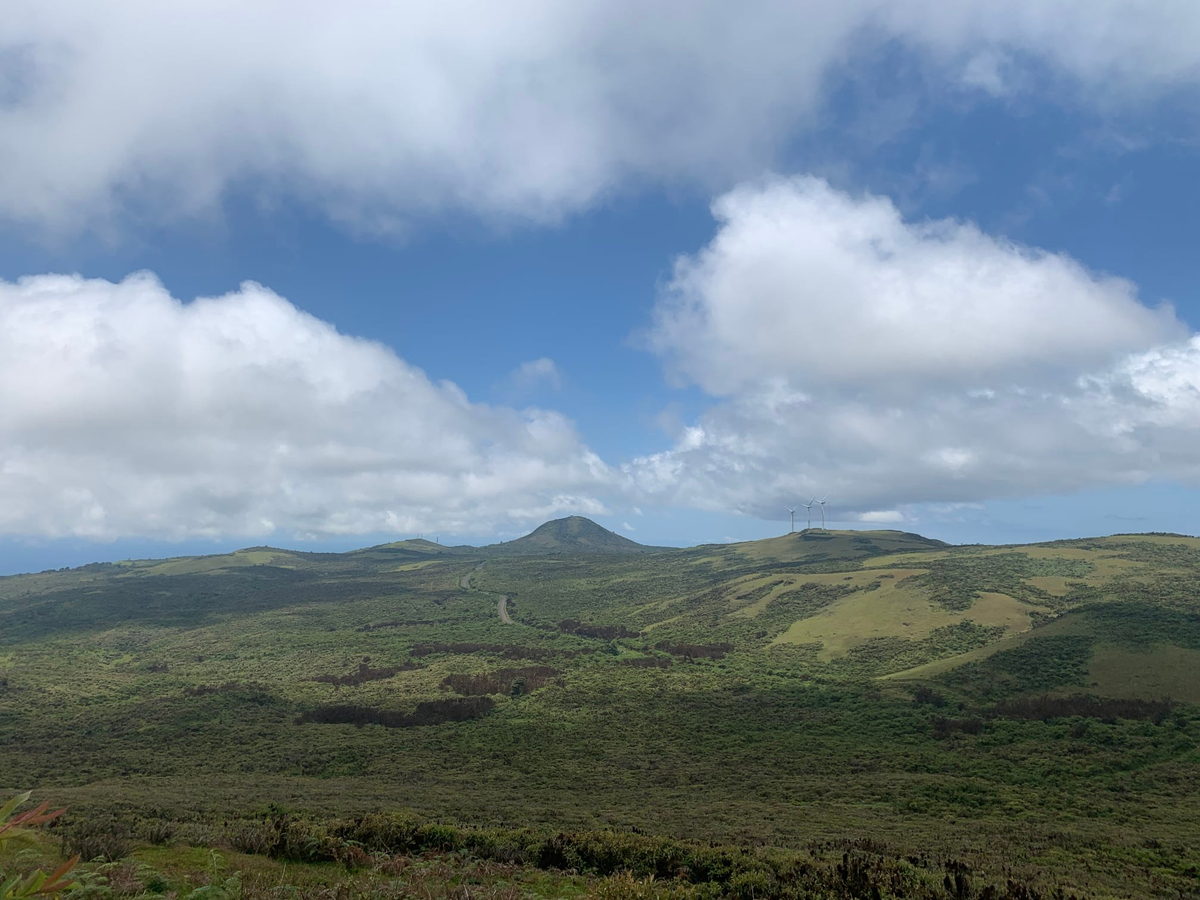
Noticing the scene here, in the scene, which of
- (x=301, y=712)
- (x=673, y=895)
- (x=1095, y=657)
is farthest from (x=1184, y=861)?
(x=301, y=712)

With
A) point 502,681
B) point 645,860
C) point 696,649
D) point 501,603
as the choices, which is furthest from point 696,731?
point 501,603

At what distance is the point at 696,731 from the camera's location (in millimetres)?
52656

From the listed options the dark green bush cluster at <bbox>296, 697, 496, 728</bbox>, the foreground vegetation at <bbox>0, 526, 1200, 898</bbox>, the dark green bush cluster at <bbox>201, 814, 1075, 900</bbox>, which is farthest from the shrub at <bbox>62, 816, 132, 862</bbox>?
the dark green bush cluster at <bbox>296, 697, 496, 728</bbox>

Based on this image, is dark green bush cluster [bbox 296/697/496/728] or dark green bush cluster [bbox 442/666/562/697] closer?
dark green bush cluster [bbox 296/697/496/728]

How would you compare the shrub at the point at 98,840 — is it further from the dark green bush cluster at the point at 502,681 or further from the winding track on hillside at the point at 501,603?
the winding track on hillside at the point at 501,603

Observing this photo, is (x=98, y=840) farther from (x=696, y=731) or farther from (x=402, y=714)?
(x=402, y=714)

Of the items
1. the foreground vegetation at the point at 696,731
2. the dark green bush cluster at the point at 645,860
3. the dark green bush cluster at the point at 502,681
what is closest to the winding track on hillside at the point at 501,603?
the foreground vegetation at the point at 696,731

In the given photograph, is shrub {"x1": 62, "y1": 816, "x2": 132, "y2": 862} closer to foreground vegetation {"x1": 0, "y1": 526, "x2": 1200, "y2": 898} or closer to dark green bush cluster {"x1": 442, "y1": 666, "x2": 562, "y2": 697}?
foreground vegetation {"x1": 0, "y1": 526, "x2": 1200, "y2": 898}

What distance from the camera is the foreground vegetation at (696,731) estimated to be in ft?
65.4

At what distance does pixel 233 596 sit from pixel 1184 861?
192 metres

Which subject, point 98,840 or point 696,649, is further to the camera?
point 696,649

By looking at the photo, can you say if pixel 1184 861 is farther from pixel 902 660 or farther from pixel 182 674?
pixel 182 674

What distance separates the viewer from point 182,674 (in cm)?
8294

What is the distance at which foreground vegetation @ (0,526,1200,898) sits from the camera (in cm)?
1994
